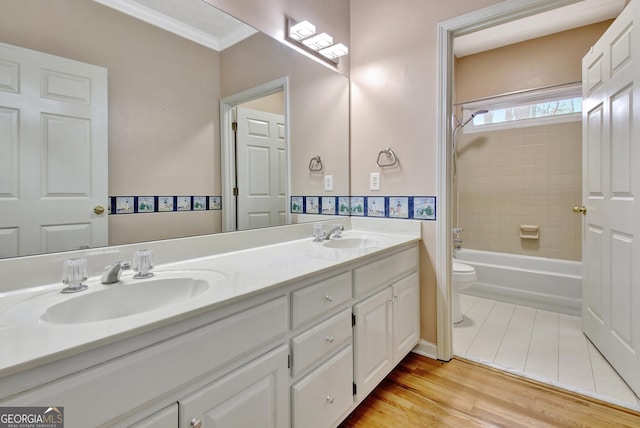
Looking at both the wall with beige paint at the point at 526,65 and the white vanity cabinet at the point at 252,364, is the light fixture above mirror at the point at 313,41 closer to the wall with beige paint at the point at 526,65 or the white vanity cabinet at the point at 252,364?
the white vanity cabinet at the point at 252,364

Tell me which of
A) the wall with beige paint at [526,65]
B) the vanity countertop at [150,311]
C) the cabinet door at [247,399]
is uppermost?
the wall with beige paint at [526,65]

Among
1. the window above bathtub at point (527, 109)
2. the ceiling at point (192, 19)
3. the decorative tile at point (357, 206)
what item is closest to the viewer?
the ceiling at point (192, 19)

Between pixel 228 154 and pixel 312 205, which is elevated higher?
pixel 228 154

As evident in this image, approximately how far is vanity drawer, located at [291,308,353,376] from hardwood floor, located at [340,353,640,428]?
0.46 meters

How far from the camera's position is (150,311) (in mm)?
751

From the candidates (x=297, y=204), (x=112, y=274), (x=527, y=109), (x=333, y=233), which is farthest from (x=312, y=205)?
(x=527, y=109)

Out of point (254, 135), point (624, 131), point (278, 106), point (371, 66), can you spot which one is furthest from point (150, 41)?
point (624, 131)

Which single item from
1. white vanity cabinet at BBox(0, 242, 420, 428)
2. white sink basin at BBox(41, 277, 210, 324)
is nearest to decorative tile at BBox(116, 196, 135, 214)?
white sink basin at BBox(41, 277, 210, 324)

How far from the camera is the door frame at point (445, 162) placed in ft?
5.79

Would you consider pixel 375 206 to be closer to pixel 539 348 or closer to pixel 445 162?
pixel 445 162

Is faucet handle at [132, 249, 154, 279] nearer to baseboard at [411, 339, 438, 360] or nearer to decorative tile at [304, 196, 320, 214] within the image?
decorative tile at [304, 196, 320, 214]

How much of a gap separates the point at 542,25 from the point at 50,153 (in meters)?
3.66

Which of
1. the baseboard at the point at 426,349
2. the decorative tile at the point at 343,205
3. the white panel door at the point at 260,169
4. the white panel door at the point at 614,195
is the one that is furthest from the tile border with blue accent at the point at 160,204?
the white panel door at the point at 614,195

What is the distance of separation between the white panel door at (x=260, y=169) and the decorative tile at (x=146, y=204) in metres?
0.41
